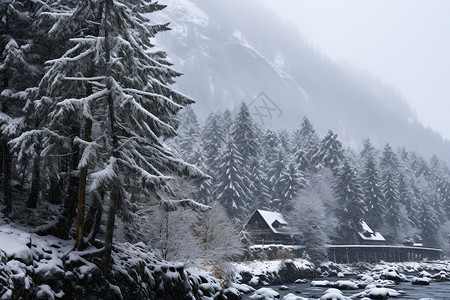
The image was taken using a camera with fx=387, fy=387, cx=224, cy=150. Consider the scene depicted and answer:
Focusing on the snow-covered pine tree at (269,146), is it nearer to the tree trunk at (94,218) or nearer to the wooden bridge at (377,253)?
the wooden bridge at (377,253)

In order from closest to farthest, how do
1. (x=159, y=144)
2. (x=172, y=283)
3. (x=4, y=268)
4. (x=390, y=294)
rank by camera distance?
(x=4, y=268) → (x=159, y=144) → (x=172, y=283) → (x=390, y=294)

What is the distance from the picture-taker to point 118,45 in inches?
521

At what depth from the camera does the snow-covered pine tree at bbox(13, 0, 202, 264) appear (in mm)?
12844

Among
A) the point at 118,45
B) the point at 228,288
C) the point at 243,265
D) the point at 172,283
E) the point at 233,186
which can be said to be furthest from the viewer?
the point at 233,186

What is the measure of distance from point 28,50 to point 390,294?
28.8m

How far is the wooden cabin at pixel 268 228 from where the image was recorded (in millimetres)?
49812

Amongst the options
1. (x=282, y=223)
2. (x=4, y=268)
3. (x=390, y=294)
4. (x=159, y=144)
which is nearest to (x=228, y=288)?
(x=390, y=294)

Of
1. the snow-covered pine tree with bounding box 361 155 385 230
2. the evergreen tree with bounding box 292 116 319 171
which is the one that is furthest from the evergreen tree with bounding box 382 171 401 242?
the evergreen tree with bounding box 292 116 319 171

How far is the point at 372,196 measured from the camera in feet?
217

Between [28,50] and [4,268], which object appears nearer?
[4,268]

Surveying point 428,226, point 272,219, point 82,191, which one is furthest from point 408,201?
point 82,191

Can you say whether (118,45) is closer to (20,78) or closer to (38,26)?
(38,26)

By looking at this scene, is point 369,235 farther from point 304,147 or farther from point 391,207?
point 304,147

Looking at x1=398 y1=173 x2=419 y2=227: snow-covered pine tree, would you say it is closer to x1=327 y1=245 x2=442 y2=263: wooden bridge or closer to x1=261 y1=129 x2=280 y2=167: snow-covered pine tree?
x1=327 y1=245 x2=442 y2=263: wooden bridge
